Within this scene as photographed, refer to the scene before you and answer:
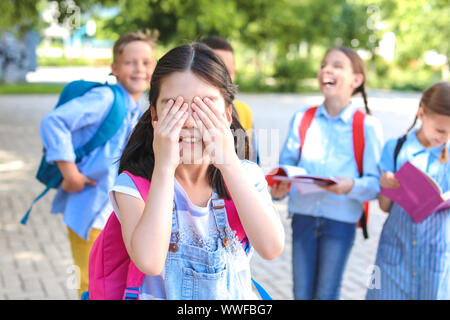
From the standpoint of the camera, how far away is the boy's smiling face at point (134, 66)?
3162 mm

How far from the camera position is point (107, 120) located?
119 inches

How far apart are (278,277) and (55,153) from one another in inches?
101

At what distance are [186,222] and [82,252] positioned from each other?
66.1 inches

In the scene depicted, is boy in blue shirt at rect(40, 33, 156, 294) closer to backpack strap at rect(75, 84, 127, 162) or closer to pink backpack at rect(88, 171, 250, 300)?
backpack strap at rect(75, 84, 127, 162)

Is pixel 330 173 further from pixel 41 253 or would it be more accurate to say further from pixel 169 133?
pixel 41 253

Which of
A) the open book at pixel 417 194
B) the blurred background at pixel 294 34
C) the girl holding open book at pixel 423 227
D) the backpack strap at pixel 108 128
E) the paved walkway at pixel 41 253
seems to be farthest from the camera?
the blurred background at pixel 294 34

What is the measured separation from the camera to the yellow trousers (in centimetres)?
298

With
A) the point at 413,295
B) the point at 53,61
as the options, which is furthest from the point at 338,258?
the point at 53,61

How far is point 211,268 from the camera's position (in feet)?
4.83

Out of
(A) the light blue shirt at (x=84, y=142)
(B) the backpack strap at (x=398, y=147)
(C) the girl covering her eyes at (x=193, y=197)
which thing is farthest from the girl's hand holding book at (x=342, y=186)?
(C) the girl covering her eyes at (x=193, y=197)

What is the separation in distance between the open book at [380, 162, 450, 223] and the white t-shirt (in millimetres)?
1376

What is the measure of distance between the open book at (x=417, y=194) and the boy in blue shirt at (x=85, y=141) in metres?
1.61

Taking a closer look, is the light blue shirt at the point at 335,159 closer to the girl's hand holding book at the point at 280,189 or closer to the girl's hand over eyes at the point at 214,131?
the girl's hand holding book at the point at 280,189

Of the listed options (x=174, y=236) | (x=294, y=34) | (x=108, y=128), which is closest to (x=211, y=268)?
(x=174, y=236)
